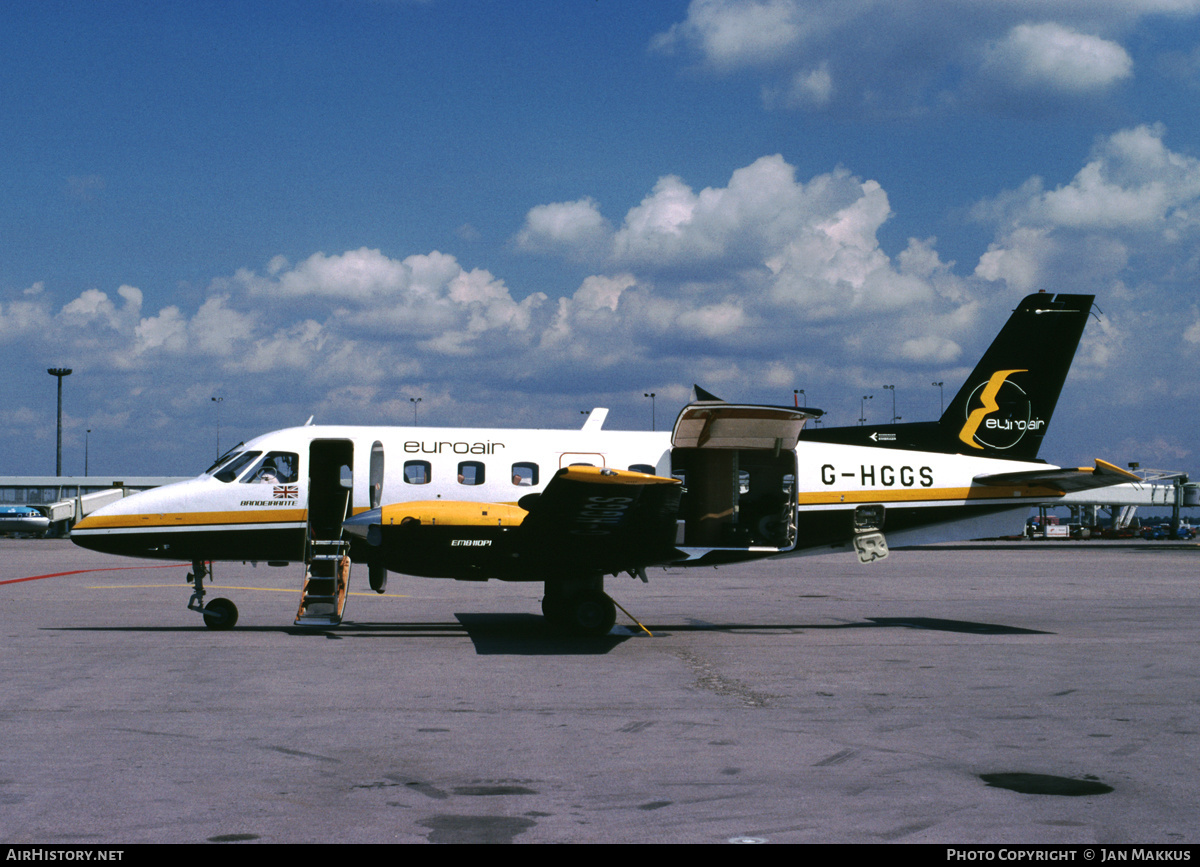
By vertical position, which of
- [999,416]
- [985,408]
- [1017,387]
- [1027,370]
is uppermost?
[1027,370]

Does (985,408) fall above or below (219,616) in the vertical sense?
above

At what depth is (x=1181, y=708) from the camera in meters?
9.46

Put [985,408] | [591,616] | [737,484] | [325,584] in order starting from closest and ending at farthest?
1. [591,616]
2. [325,584]
3. [737,484]
4. [985,408]

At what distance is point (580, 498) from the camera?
530 inches

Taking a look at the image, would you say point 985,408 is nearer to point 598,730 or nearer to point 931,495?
point 931,495

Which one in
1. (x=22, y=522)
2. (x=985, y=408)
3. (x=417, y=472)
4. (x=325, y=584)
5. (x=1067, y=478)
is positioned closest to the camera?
(x=325, y=584)

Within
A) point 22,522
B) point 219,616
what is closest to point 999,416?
point 219,616

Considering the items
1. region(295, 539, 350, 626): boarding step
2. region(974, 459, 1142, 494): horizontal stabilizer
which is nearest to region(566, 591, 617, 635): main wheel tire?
region(295, 539, 350, 626): boarding step

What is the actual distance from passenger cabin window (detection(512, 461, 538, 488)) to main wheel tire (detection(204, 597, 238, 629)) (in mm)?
5020

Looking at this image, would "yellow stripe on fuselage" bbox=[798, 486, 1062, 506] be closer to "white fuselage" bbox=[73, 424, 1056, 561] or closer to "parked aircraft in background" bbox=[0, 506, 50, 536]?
"white fuselage" bbox=[73, 424, 1056, 561]

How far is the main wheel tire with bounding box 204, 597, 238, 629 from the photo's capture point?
1530cm

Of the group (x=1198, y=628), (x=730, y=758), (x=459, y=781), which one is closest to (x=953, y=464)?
(x=1198, y=628)

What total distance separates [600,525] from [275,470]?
554 cm
